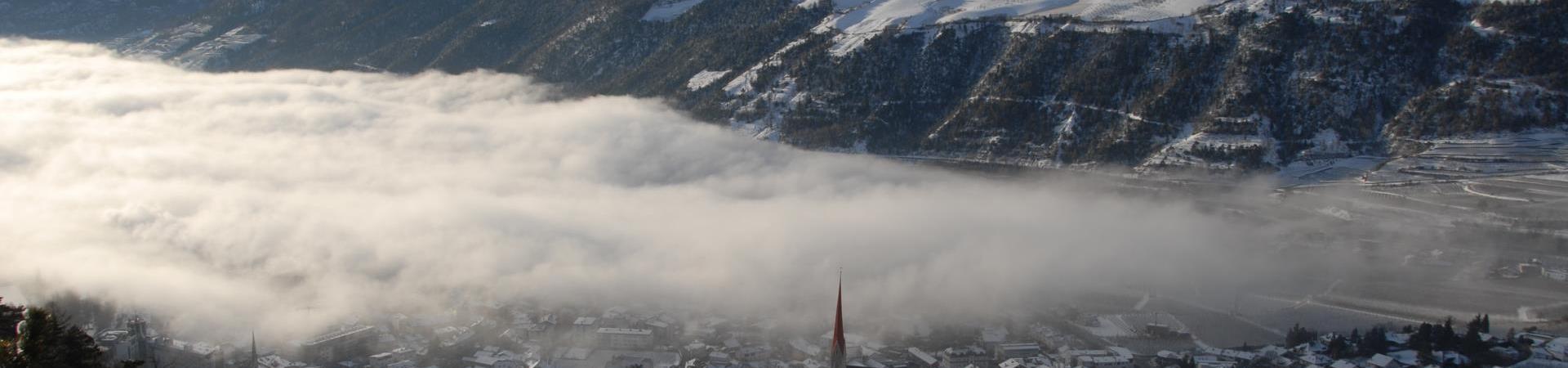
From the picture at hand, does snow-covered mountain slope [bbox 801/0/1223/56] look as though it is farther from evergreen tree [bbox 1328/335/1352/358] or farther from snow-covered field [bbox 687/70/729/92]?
evergreen tree [bbox 1328/335/1352/358]

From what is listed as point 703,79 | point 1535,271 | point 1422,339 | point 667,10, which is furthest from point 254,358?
point 667,10

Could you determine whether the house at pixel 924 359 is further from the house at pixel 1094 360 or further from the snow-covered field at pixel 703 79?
the snow-covered field at pixel 703 79

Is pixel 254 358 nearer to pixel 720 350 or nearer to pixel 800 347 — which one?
pixel 720 350

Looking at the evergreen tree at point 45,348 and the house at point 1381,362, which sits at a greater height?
the evergreen tree at point 45,348

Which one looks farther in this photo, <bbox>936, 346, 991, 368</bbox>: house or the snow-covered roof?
<bbox>936, 346, 991, 368</bbox>: house

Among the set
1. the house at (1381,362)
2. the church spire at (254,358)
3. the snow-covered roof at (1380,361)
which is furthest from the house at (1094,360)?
the church spire at (254,358)

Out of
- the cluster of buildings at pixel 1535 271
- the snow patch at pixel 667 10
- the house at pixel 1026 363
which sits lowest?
the house at pixel 1026 363

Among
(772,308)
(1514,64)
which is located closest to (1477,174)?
(1514,64)

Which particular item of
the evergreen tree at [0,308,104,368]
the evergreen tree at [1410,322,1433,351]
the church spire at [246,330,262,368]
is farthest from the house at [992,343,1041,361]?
the evergreen tree at [0,308,104,368]
